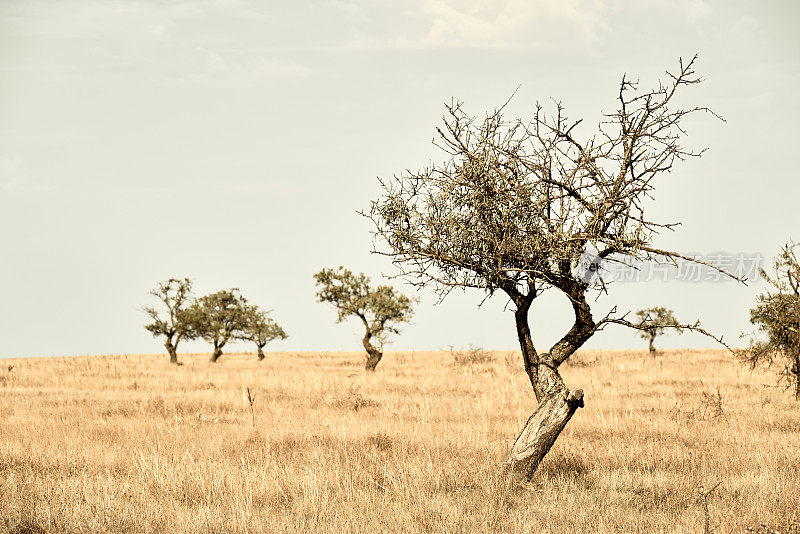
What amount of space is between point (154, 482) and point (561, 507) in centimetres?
595

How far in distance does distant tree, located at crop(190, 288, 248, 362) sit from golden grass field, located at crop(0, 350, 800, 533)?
3135cm

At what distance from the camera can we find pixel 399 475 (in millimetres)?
9617

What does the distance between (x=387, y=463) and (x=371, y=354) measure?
27375 millimetres

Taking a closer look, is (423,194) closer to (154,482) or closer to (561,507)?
(561,507)

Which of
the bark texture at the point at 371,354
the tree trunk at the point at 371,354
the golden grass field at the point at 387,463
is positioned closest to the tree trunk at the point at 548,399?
the golden grass field at the point at 387,463

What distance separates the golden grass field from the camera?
7500 millimetres

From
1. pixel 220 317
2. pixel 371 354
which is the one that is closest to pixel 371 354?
pixel 371 354

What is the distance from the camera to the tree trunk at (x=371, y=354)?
36469 millimetres

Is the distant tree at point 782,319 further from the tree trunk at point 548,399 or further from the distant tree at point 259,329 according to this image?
the distant tree at point 259,329

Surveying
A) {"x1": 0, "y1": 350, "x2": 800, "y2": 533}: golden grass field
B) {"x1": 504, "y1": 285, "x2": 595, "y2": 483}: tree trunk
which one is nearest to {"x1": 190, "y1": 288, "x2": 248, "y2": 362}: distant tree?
{"x1": 0, "y1": 350, "x2": 800, "y2": 533}: golden grass field

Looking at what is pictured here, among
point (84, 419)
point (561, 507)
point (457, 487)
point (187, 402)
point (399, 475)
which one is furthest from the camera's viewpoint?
point (187, 402)

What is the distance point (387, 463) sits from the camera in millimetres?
10242

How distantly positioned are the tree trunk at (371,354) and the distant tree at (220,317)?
63.3ft

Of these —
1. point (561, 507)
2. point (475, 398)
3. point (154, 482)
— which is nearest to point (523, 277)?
point (561, 507)
